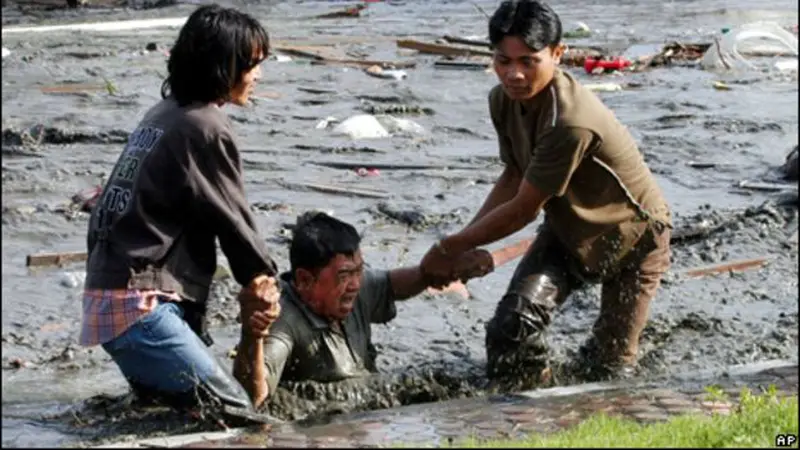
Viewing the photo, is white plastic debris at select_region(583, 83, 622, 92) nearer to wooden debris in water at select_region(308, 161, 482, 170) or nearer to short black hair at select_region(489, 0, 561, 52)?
wooden debris in water at select_region(308, 161, 482, 170)

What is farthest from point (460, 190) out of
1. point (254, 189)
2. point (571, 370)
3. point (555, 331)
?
point (571, 370)

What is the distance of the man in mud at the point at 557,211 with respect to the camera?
23.4 ft

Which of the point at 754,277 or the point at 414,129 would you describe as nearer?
the point at 754,277

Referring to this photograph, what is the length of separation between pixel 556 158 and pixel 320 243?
1.08 m

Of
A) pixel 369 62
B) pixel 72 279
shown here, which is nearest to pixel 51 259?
pixel 72 279

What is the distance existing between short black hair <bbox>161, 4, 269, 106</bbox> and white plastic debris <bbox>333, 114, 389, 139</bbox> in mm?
7904

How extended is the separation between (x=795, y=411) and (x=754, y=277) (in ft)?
13.9

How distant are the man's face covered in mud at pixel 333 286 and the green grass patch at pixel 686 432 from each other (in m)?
1.31

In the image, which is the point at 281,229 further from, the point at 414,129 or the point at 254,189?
the point at 414,129

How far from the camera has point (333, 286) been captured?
7.11 metres

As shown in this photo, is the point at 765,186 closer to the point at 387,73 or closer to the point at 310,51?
the point at 387,73

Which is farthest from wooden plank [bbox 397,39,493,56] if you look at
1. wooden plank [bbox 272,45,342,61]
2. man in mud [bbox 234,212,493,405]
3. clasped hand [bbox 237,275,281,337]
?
clasped hand [bbox 237,275,281,337]

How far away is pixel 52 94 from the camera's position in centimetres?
1611

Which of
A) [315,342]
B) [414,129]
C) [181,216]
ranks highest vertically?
[181,216]
